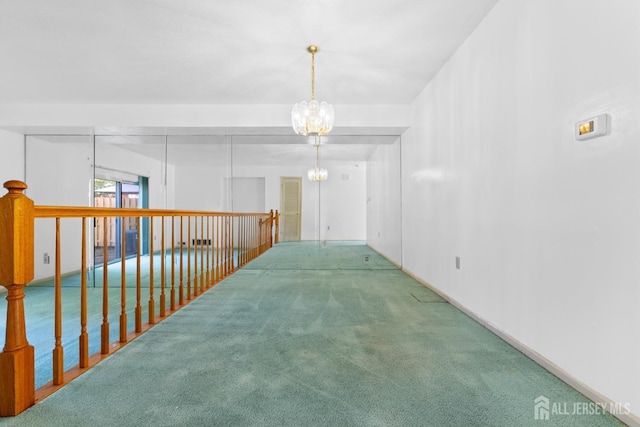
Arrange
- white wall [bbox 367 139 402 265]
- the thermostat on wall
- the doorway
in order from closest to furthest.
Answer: the thermostat on wall < white wall [bbox 367 139 402 265] < the doorway

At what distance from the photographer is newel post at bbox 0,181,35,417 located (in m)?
1.21

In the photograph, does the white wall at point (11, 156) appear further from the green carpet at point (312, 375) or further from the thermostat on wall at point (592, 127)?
the thermostat on wall at point (592, 127)

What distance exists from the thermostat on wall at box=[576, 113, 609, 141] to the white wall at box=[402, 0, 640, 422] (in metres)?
0.04

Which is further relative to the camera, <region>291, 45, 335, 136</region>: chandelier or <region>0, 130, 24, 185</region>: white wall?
<region>0, 130, 24, 185</region>: white wall

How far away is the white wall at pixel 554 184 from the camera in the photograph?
1262 mm

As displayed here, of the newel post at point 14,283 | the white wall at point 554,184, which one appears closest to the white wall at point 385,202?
the white wall at point 554,184

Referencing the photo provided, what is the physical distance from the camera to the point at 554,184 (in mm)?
1619

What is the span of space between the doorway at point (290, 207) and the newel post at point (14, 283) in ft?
17.7

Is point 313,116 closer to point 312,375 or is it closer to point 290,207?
point 312,375

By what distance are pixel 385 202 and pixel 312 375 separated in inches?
182

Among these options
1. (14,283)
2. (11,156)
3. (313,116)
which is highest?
(313,116)

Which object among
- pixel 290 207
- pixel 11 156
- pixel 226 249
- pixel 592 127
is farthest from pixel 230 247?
pixel 592 127

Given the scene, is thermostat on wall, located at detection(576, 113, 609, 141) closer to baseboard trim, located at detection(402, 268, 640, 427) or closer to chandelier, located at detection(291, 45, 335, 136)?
baseboard trim, located at detection(402, 268, 640, 427)

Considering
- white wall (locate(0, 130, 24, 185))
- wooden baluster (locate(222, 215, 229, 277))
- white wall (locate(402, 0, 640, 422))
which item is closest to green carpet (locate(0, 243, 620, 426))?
white wall (locate(402, 0, 640, 422))
